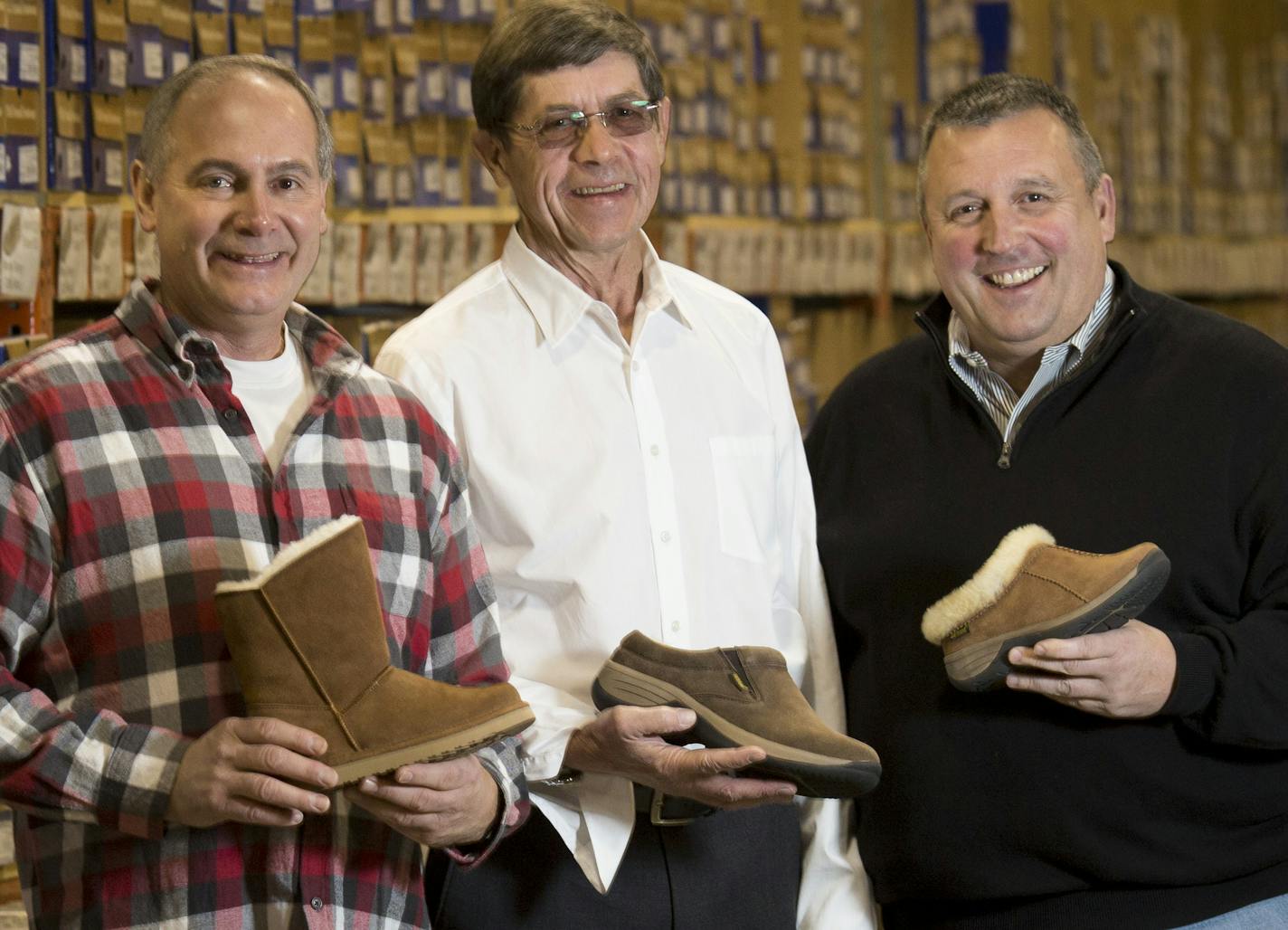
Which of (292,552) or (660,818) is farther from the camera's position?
(660,818)

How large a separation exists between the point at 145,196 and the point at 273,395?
0.27m

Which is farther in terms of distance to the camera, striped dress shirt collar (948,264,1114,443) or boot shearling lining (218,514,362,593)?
striped dress shirt collar (948,264,1114,443)

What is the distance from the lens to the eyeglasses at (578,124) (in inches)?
81.3

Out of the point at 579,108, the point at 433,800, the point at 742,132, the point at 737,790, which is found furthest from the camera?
the point at 742,132

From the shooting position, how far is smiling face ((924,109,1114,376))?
2113mm

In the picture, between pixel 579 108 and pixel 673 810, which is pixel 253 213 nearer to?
pixel 579 108

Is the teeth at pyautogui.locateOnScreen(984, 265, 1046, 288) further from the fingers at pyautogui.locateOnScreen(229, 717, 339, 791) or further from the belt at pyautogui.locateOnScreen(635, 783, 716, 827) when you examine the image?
the fingers at pyautogui.locateOnScreen(229, 717, 339, 791)

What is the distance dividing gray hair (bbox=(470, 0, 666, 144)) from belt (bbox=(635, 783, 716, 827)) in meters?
0.91

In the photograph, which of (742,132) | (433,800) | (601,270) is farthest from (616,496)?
(742,132)

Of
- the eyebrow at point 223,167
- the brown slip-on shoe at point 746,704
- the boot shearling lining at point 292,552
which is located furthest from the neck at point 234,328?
the brown slip-on shoe at point 746,704

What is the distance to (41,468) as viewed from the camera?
156 centimetres

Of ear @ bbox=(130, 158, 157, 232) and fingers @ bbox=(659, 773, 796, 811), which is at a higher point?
ear @ bbox=(130, 158, 157, 232)

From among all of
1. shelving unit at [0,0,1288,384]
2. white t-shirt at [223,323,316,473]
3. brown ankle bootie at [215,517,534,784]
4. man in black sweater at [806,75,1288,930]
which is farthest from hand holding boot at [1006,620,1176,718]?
shelving unit at [0,0,1288,384]

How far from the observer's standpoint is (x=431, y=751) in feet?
4.97
